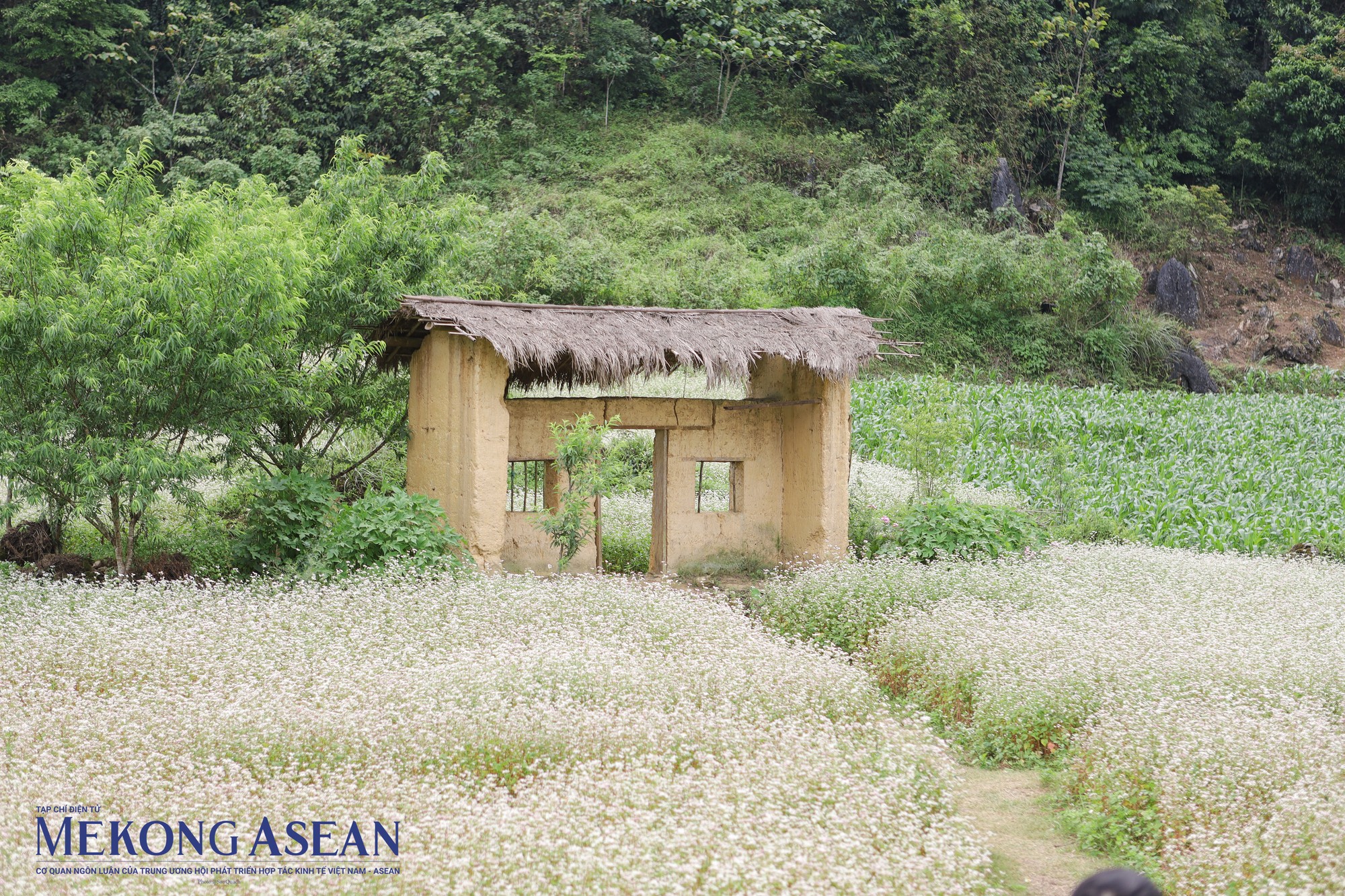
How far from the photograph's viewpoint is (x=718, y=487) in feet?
61.1

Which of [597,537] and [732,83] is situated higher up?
[732,83]

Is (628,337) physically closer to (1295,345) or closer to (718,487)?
(718,487)

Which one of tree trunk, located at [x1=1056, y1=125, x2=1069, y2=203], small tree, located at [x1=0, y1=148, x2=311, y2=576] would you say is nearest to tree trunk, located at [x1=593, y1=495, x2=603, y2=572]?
small tree, located at [x1=0, y1=148, x2=311, y2=576]

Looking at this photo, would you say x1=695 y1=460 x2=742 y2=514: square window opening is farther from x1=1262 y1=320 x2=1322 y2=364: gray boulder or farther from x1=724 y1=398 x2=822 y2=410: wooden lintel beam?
x1=1262 y1=320 x2=1322 y2=364: gray boulder

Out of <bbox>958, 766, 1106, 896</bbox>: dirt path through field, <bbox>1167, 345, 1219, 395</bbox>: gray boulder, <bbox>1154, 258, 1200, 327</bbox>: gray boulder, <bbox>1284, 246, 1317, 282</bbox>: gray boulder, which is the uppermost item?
<bbox>1284, 246, 1317, 282</bbox>: gray boulder

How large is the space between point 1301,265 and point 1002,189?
40.3 ft

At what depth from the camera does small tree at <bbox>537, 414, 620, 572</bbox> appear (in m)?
11.8

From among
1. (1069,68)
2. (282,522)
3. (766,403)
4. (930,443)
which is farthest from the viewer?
(1069,68)

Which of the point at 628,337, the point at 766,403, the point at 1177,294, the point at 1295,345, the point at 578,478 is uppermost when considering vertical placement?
the point at 1177,294

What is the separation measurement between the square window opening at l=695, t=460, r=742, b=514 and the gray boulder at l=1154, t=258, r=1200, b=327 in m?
21.3

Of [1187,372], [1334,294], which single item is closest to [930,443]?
[1187,372]

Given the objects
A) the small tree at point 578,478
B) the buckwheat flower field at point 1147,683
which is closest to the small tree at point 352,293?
the small tree at point 578,478

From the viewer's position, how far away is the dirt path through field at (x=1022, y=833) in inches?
250

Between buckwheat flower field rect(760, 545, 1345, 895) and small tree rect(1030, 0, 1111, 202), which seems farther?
small tree rect(1030, 0, 1111, 202)
